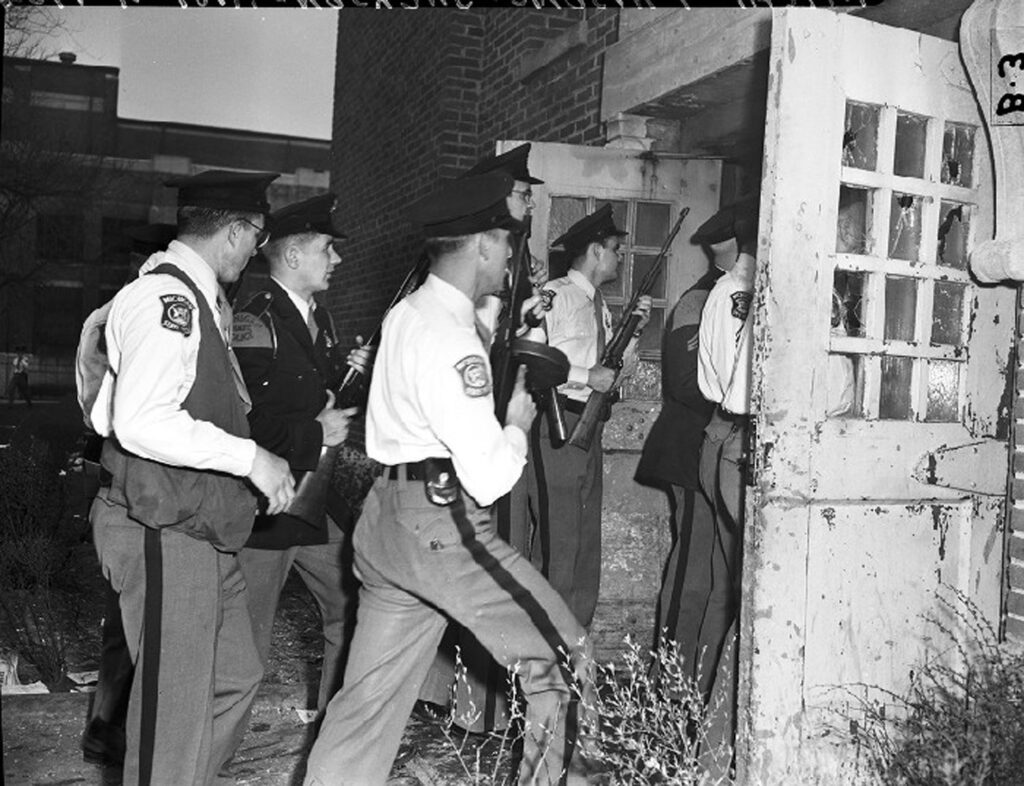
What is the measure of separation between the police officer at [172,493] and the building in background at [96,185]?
18678 millimetres

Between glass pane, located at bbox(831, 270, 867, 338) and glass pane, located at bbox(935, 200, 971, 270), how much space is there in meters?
0.34

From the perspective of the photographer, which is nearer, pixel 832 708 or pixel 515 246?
pixel 832 708

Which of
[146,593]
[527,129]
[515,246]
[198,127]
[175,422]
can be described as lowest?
[146,593]

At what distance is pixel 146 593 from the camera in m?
3.22

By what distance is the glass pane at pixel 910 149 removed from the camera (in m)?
3.69

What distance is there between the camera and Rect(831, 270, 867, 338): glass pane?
143 inches

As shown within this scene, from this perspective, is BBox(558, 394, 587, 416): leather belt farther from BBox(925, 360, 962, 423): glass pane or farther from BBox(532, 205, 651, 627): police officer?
BBox(925, 360, 962, 423): glass pane

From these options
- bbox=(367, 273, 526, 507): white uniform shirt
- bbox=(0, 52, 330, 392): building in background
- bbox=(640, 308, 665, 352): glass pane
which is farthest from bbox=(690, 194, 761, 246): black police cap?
bbox=(0, 52, 330, 392): building in background

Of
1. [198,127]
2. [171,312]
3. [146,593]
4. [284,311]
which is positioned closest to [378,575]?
[146,593]

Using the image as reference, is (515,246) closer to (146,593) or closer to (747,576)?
(747,576)

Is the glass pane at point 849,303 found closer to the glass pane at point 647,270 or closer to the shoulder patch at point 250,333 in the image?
the shoulder patch at point 250,333

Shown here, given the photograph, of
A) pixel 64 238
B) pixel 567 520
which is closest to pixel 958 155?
pixel 567 520

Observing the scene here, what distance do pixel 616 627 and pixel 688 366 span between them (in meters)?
1.72

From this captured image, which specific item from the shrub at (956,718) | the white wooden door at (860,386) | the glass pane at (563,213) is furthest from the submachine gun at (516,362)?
the glass pane at (563,213)
